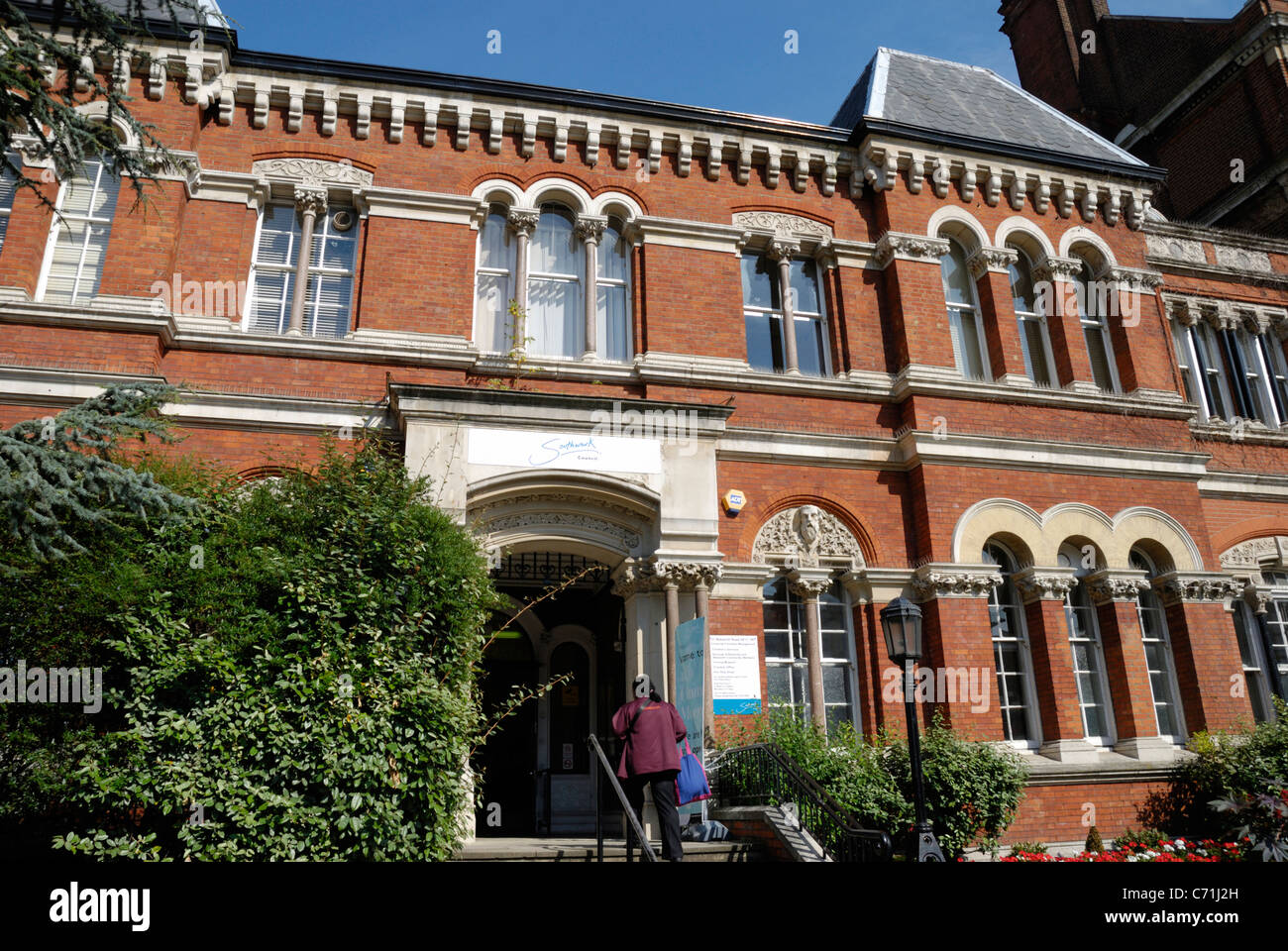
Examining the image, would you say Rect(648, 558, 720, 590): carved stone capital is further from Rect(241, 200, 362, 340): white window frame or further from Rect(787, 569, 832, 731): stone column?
Rect(241, 200, 362, 340): white window frame

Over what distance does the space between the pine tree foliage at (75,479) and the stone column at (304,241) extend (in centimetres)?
423

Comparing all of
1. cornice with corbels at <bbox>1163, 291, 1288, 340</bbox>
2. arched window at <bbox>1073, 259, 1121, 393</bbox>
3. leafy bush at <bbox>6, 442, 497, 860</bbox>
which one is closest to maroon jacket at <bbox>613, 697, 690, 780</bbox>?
leafy bush at <bbox>6, 442, 497, 860</bbox>

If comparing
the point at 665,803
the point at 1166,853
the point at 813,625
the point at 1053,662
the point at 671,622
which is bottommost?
the point at 1166,853

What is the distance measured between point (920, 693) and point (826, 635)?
4.78 ft

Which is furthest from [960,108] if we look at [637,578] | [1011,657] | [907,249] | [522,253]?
[637,578]

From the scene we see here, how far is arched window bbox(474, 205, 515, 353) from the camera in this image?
12984 millimetres

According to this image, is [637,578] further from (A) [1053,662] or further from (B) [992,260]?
(B) [992,260]

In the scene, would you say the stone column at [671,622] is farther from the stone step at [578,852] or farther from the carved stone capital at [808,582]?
the stone step at [578,852]

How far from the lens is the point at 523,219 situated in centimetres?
1338

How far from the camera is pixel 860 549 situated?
1295 centimetres

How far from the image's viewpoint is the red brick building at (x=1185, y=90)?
1862 cm

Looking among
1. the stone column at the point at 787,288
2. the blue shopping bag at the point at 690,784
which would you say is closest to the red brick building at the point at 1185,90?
the stone column at the point at 787,288

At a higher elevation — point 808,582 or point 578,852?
point 808,582

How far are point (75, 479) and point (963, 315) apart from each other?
12628mm
